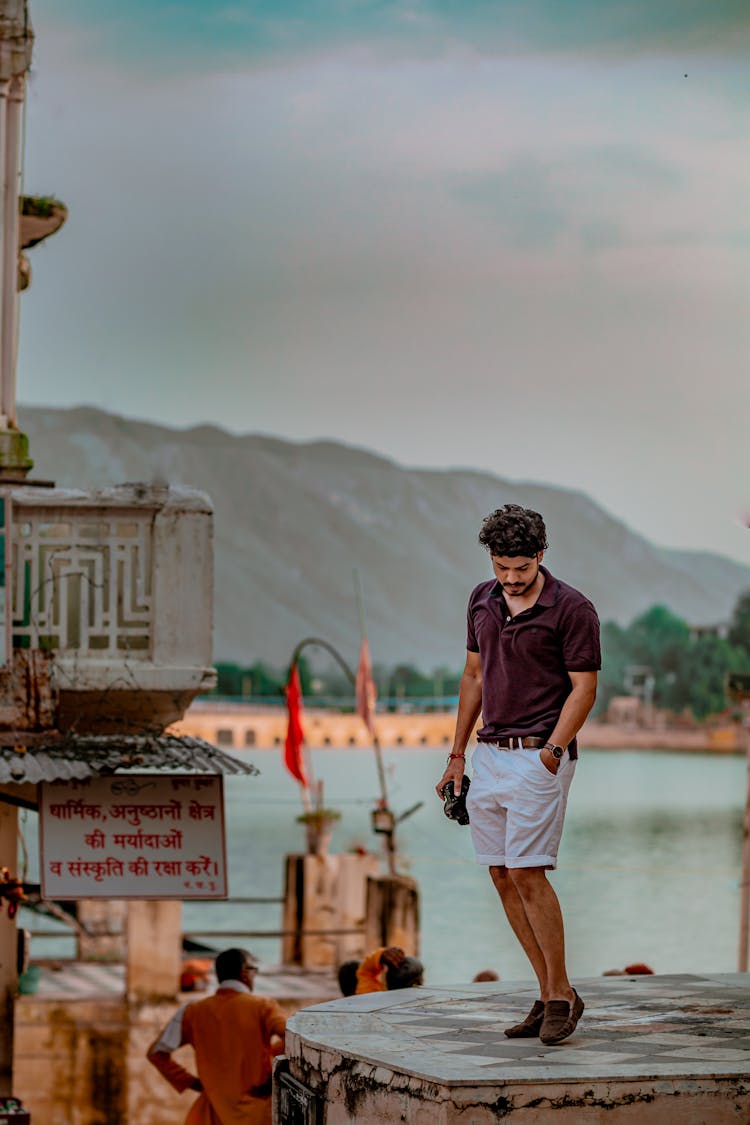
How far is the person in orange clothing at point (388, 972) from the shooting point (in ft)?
30.8

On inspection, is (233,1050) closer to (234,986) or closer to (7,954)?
(234,986)

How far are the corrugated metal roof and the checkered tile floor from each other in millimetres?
2801

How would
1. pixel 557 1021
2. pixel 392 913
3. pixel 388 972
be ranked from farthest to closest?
pixel 392 913
pixel 388 972
pixel 557 1021

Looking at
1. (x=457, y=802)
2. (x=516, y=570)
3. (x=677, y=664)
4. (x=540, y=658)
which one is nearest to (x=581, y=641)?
(x=540, y=658)

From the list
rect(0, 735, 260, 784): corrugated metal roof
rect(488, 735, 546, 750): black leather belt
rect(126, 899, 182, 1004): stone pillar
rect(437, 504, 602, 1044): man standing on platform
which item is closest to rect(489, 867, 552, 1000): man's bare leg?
rect(437, 504, 602, 1044): man standing on platform

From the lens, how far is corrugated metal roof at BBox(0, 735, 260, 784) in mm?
10797

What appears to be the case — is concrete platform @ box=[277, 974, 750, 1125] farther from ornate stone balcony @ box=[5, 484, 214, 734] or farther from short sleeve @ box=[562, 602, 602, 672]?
ornate stone balcony @ box=[5, 484, 214, 734]

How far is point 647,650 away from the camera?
138 meters

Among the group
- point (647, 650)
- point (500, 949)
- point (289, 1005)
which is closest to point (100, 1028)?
point (289, 1005)

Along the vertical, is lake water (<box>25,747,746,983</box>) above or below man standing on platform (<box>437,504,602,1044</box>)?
below

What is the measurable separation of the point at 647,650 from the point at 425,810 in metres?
43.3

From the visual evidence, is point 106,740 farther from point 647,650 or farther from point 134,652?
point 647,650

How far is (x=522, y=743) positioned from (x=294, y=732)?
64.5 feet

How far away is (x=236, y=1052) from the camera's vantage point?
9625 millimetres
